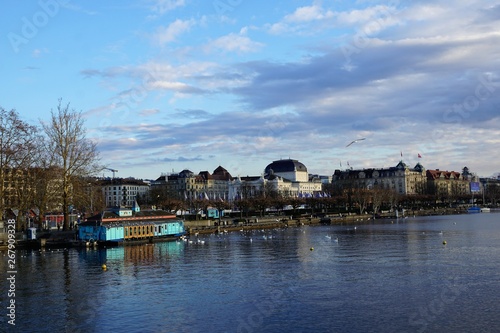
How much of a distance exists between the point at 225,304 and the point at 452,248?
3218cm

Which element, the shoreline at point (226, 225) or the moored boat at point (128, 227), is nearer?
the shoreline at point (226, 225)

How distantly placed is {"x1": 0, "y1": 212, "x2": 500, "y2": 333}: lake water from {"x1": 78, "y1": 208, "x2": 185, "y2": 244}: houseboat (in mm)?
11323

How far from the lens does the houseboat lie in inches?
2584

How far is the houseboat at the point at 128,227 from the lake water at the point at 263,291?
11323 millimetres

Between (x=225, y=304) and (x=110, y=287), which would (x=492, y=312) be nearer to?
(x=225, y=304)

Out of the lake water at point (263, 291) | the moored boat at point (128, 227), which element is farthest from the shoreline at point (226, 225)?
the lake water at point (263, 291)

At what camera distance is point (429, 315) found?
1051 inches

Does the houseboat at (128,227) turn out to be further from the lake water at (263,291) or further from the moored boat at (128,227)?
the lake water at (263,291)

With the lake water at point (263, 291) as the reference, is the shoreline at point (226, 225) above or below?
above

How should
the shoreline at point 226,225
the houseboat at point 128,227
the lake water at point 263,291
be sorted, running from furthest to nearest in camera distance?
the houseboat at point 128,227, the shoreline at point 226,225, the lake water at point 263,291

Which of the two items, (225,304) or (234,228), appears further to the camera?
(234,228)

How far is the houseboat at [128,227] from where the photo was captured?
215 ft

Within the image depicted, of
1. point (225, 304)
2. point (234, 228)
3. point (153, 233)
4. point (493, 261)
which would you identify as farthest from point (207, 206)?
point (225, 304)

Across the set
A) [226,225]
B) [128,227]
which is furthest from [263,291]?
[226,225]
